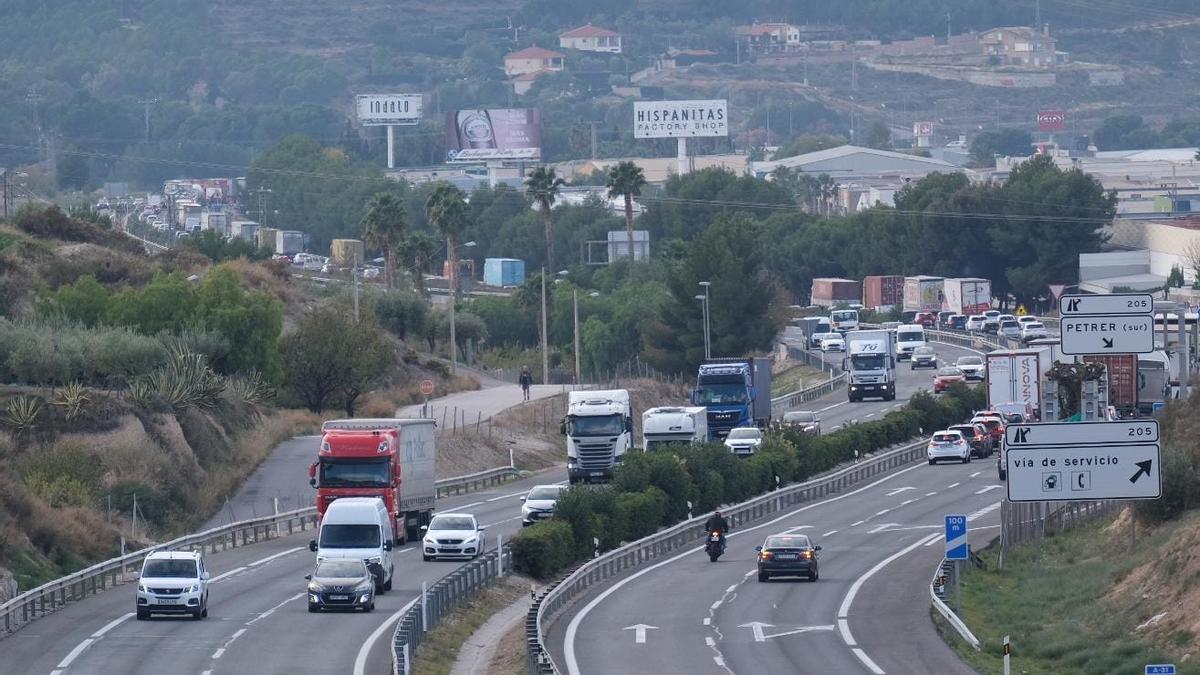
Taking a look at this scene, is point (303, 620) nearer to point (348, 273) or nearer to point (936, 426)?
point (936, 426)

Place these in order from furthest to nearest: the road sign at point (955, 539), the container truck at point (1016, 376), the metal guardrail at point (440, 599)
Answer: the container truck at point (1016, 376), the road sign at point (955, 539), the metal guardrail at point (440, 599)

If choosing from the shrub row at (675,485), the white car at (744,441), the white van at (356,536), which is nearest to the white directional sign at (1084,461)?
the white van at (356,536)

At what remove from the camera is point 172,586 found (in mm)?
42219

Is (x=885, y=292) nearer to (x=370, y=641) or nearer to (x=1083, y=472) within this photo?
(x=370, y=641)

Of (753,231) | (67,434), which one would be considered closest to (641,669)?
(67,434)

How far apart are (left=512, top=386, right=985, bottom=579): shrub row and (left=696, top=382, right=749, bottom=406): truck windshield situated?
4.64 metres

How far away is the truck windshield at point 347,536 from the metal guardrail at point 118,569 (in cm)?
502

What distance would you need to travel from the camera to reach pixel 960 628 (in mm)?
40594

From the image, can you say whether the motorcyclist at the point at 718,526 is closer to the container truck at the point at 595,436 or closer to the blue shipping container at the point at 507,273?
the container truck at the point at 595,436

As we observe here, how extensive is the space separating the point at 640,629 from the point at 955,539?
671cm

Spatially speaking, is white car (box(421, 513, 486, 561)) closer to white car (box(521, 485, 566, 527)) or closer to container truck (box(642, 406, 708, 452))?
Answer: white car (box(521, 485, 566, 527))

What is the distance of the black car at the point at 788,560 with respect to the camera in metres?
49.8

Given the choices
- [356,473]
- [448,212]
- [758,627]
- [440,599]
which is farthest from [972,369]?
[440,599]

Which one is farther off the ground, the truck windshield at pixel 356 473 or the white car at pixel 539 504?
the truck windshield at pixel 356 473
